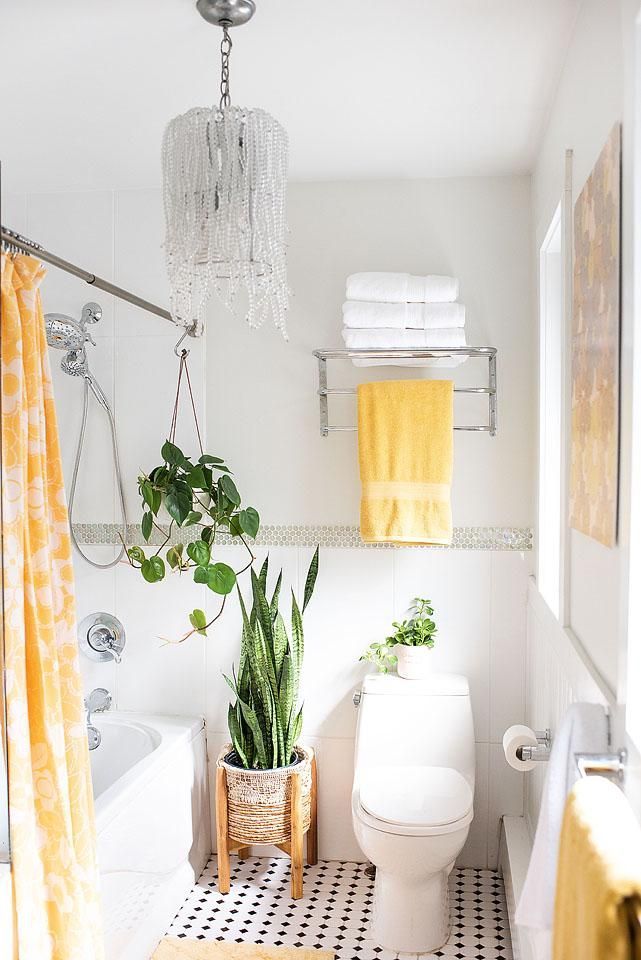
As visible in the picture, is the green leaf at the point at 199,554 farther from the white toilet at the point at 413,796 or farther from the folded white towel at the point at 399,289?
the folded white towel at the point at 399,289

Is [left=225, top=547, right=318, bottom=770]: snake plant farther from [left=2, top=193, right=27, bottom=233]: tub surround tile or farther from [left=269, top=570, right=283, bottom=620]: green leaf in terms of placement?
[left=2, top=193, right=27, bottom=233]: tub surround tile

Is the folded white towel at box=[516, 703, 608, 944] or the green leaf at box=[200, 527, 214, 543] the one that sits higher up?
the green leaf at box=[200, 527, 214, 543]

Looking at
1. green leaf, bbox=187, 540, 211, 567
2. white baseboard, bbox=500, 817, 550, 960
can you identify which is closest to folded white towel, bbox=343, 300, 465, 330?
green leaf, bbox=187, 540, 211, 567

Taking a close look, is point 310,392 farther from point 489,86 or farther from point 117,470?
point 489,86

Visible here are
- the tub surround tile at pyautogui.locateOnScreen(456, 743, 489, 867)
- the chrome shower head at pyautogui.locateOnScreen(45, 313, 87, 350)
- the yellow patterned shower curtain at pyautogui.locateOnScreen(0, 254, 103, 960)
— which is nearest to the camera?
the yellow patterned shower curtain at pyautogui.locateOnScreen(0, 254, 103, 960)

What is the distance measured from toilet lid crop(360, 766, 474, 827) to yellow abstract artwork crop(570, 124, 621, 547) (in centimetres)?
104

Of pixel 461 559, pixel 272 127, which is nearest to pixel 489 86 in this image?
pixel 272 127

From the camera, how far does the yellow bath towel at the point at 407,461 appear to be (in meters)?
2.87

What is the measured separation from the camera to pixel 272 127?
1.88 meters

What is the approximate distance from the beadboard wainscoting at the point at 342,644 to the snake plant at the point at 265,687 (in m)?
0.18

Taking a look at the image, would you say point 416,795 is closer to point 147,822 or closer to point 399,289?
point 147,822

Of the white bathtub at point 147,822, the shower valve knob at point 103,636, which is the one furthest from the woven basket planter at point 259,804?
the shower valve knob at point 103,636

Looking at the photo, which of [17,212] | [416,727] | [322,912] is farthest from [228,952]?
[17,212]

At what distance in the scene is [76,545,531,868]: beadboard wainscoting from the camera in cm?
308
